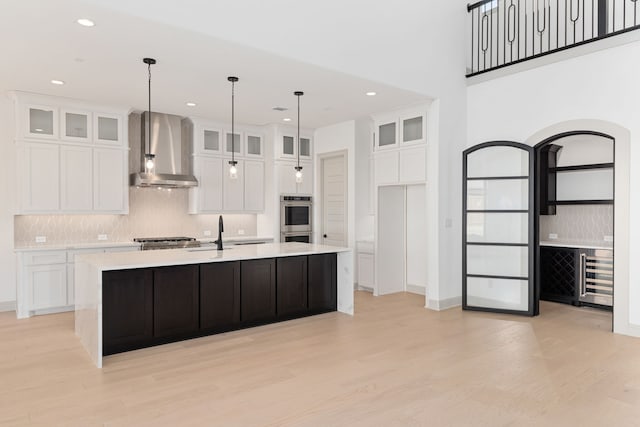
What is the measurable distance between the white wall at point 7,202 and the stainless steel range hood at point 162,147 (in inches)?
63.7

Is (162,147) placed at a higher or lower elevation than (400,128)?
lower

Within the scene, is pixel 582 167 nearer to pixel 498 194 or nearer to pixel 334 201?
pixel 498 194

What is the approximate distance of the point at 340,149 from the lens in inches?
314

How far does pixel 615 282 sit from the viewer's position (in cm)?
514

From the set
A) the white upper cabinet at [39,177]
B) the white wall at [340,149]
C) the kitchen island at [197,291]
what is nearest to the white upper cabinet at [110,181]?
the white upper cabinet at [39,177]

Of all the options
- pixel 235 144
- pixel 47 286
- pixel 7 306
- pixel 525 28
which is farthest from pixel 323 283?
pixel 525 28

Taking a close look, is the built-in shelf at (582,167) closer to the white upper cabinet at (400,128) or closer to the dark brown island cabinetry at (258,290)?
the white upper cabinet at (400,128)

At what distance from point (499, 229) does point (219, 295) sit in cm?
394

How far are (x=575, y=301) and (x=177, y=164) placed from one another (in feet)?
21.9

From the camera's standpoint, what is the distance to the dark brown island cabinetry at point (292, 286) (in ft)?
18.0

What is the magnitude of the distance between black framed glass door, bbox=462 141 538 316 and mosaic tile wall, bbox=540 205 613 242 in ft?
4.93

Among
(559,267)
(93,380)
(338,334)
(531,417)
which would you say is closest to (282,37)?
(338,334)

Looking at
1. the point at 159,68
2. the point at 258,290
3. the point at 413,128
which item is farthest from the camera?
the point at 413,128

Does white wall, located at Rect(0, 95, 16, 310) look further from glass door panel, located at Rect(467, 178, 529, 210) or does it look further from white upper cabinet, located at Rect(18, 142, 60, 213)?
glass door panel, located at Rect(467, 178, 529, 210)
